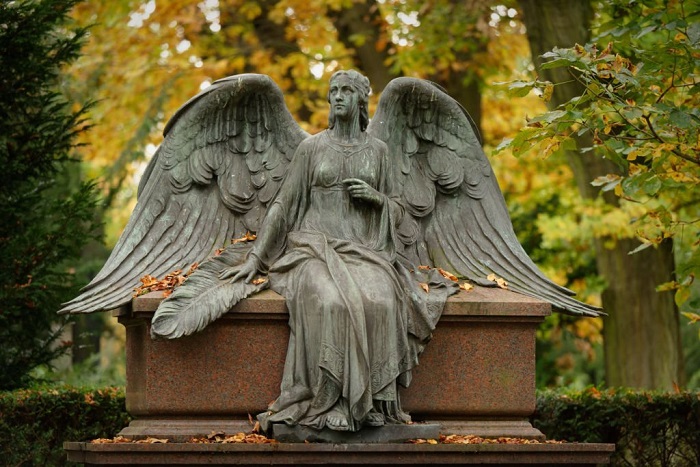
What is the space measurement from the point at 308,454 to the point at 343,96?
8.06 feet

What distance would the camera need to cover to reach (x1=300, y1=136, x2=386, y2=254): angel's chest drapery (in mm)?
9047

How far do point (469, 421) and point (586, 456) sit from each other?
85cm

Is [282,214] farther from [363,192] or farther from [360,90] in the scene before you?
[360,90]

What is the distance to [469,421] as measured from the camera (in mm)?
8891

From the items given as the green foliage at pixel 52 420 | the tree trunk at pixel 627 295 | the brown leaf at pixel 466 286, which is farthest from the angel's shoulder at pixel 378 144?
the tree trunk at pixel 627 295

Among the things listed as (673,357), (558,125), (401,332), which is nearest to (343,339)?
(401,332)

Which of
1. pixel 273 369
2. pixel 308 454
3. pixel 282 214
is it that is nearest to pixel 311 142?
pixel 282 214

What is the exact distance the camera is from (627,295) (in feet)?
49.1

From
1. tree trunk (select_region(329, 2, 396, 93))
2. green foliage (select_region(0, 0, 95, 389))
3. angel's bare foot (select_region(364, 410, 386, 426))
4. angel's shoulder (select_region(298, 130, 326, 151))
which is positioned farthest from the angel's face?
tree trunk (select_region(329, 2, 396, 93))

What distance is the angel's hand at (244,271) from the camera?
8.77 metres

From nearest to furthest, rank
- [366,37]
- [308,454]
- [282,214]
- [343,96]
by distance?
[308,454]
[343,96]
[282,214]
[366,37]

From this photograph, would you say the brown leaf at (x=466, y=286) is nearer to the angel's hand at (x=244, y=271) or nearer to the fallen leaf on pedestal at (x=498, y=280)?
the fallen leaf on pedestal at (x=498, y=280)

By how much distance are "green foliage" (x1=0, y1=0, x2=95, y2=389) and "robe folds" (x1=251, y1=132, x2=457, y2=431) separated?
3.87 metres

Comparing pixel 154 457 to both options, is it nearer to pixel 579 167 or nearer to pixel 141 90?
pixel 579 167
